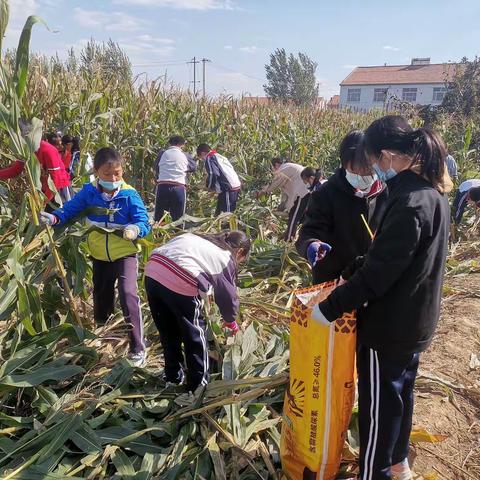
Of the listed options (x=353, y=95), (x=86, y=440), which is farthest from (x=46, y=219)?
(x=353, y=95)

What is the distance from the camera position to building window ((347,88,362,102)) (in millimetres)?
59281

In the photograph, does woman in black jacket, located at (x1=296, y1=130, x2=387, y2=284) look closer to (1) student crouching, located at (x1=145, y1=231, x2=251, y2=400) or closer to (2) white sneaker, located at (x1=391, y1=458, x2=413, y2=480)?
(1) student crouching, located at (x1=145, y1=231, x2=251, y2=400)

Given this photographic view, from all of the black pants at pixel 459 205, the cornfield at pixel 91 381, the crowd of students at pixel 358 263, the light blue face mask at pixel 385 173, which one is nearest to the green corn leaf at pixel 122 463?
the cornfield at pixel 91 381

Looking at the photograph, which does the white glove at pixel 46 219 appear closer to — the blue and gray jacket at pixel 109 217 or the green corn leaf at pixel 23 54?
the blue and gray jacket at pixel 109 217

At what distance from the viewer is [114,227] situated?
3098mm

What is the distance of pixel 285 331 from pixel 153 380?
106cm

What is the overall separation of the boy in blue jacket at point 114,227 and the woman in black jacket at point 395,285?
1.58 metres

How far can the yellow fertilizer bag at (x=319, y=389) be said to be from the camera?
2025mm

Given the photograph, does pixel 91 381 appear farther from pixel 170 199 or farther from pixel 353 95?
pixel 353 95

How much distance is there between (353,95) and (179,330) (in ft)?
203

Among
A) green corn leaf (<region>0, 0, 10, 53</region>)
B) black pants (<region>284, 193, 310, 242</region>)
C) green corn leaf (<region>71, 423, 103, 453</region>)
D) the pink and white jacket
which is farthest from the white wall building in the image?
green corn leaf (<region>71, 423, 103, 453</region>)

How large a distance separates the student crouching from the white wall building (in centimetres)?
5231

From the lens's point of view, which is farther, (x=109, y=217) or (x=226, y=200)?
(x=226, y=200)

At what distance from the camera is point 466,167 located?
10594 mm
